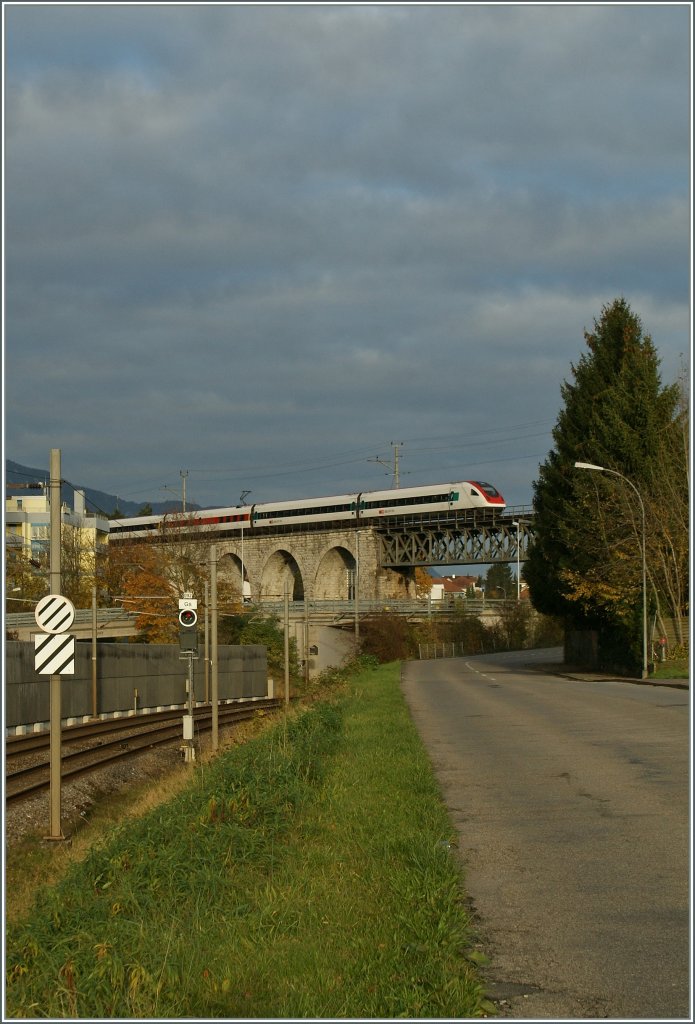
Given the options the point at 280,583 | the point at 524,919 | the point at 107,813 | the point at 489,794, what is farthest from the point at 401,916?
the point at 280,583

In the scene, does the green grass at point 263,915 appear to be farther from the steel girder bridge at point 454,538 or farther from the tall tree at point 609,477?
→ the steel girder bridge at point 454,538

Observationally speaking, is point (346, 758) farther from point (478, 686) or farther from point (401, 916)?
point (478, 686)

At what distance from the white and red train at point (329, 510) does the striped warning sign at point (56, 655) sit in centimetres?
6307

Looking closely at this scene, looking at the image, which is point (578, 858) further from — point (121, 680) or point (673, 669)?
point (121, 680)

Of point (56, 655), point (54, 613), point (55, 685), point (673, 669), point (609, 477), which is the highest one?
point (609, 477)

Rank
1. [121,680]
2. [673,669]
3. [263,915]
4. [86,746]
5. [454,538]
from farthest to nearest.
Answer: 1. [454,538]
2. [121,680]
3. [673,669]
4. [86,746]
5. [263,915]

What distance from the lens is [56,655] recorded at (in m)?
18.1

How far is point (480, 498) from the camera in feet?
263

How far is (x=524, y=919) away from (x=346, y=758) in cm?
919

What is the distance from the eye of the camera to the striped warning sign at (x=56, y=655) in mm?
18047

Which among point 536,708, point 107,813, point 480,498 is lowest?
point 107,813

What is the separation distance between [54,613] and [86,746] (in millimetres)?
16530

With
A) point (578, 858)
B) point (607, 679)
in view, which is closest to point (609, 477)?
point (607, 679)

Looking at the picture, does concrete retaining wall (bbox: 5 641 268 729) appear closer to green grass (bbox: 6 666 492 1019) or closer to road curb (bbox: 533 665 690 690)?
road curb (bbox: 533 665 690 690)
